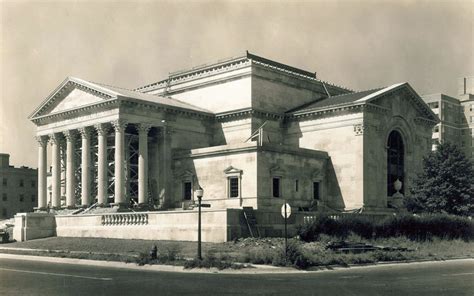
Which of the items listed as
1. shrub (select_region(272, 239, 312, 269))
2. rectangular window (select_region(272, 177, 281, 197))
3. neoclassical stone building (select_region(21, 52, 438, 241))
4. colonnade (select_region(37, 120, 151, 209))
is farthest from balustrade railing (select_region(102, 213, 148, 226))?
shrub (select_region(272, 239, 312, 269))

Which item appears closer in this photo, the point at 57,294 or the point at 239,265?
the point at 57,294

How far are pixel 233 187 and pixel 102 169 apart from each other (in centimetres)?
1241

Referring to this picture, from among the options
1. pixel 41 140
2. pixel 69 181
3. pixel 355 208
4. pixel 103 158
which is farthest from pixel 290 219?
pixel 41 140

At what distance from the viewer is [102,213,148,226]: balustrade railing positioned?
4694cm

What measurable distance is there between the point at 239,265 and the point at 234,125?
1464 inches

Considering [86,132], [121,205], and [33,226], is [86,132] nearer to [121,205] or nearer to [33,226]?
[121,205]

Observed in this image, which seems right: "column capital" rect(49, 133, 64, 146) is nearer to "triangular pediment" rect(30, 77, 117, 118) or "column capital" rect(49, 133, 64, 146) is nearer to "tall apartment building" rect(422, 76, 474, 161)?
"triangular pediment" rect(30, 77, 117, 118)

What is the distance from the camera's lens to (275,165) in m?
56.6

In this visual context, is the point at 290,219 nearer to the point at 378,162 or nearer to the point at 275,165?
the point at 275,165

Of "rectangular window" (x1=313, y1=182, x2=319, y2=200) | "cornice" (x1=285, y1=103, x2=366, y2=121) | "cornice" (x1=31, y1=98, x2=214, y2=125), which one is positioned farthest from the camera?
"rectangular window" (x1=313, y1=182, x2=319, y2=200)

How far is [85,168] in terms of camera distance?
62125mm

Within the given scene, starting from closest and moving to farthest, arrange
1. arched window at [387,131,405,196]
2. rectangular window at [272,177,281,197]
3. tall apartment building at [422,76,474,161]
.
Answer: rectangular window at [272,177,281,197] → arched window at [387,131,405,196] → tall apartment building at [422,76,474,161]

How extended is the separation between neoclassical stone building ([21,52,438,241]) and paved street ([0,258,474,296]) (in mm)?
24163

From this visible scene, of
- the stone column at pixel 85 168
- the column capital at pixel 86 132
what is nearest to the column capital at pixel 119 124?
the column capital at pixel 86 132
